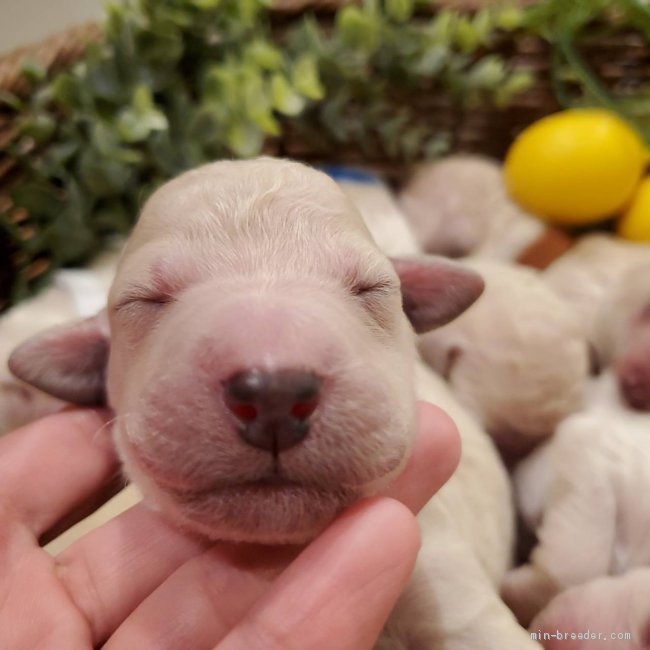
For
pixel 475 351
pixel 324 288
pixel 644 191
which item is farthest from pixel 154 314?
→ pixel 644 191

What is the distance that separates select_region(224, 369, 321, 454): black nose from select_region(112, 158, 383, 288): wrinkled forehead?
0.56 ft

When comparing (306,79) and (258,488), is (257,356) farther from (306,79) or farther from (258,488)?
(306,79)

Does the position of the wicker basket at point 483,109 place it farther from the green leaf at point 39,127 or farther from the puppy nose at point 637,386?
the puppy nose at point 637,386

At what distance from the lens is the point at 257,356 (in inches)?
22.4

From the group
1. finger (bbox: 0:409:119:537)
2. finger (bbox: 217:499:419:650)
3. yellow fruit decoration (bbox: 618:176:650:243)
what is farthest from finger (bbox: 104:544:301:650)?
yellow fruit decoration (bbox: 618:176:650:243)

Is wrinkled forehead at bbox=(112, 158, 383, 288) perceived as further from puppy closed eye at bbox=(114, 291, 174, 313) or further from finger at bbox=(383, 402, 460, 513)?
finger at bbox=(383, 402, 460, 513)

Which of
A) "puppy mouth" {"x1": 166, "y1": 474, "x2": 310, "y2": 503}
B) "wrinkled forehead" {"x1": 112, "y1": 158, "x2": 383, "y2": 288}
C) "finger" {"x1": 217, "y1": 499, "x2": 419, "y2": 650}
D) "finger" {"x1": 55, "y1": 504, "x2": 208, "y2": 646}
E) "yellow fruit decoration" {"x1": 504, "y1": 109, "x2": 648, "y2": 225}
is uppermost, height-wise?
"wrinkled forehead" {"x1": 112, "y1": 158, "x2": 383, "y2": 288}

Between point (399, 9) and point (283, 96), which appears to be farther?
point (399, 9)

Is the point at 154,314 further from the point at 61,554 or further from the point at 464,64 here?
the point at 464,64

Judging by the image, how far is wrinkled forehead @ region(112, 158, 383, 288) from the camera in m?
0.73

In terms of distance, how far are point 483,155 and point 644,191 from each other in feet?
1.63

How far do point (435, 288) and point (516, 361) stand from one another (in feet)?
1.40

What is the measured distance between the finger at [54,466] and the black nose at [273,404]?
0.43 metres

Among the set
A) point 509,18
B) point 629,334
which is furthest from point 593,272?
point 509,18
